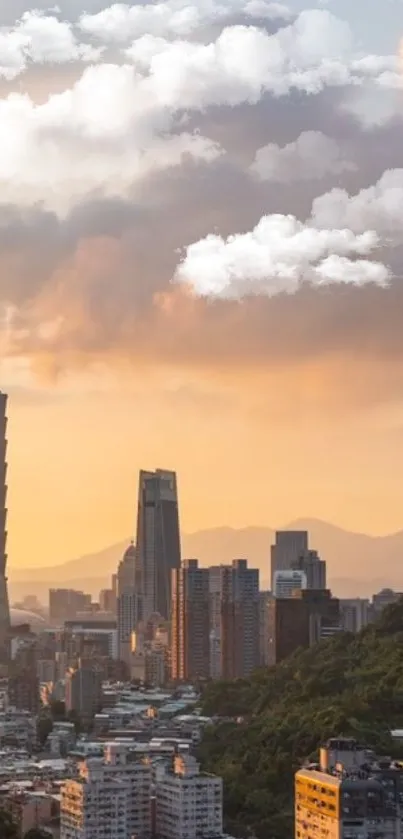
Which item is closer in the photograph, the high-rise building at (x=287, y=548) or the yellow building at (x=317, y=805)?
the yellow building at (x=317, y=805)

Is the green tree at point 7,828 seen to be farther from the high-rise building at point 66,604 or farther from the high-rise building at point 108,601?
the high-rise building at point 66,604

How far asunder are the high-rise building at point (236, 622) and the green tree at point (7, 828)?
48.0 feet

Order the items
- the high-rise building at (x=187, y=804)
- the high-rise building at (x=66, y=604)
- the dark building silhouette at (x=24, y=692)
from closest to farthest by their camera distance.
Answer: the high-rise building at (x=187, y=804) → the dark building silhouette at (x=24, y=692) → the high-rise building at (x=66, y=604)

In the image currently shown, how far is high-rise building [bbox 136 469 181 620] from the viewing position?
139 feet

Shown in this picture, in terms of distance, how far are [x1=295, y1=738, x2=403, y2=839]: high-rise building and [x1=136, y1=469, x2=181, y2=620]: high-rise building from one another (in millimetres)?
29119

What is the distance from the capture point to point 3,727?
74.3 feet

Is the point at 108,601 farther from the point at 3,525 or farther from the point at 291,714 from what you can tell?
the point at 291,714

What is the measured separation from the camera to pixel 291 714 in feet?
65.5

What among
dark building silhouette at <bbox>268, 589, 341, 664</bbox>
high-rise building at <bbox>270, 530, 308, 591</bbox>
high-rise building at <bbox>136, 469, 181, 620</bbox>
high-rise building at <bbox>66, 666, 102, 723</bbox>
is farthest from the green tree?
high-rise building at <bbox>136, 469, 181, 620</bbox>

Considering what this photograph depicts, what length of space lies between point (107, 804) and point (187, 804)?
0.64 meters

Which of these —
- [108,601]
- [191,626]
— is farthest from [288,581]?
[108,601]

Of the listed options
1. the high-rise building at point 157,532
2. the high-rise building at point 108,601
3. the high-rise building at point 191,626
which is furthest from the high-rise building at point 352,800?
the high-rise building at point 108,601

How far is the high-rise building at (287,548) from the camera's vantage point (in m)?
40.4

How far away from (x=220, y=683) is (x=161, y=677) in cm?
631
